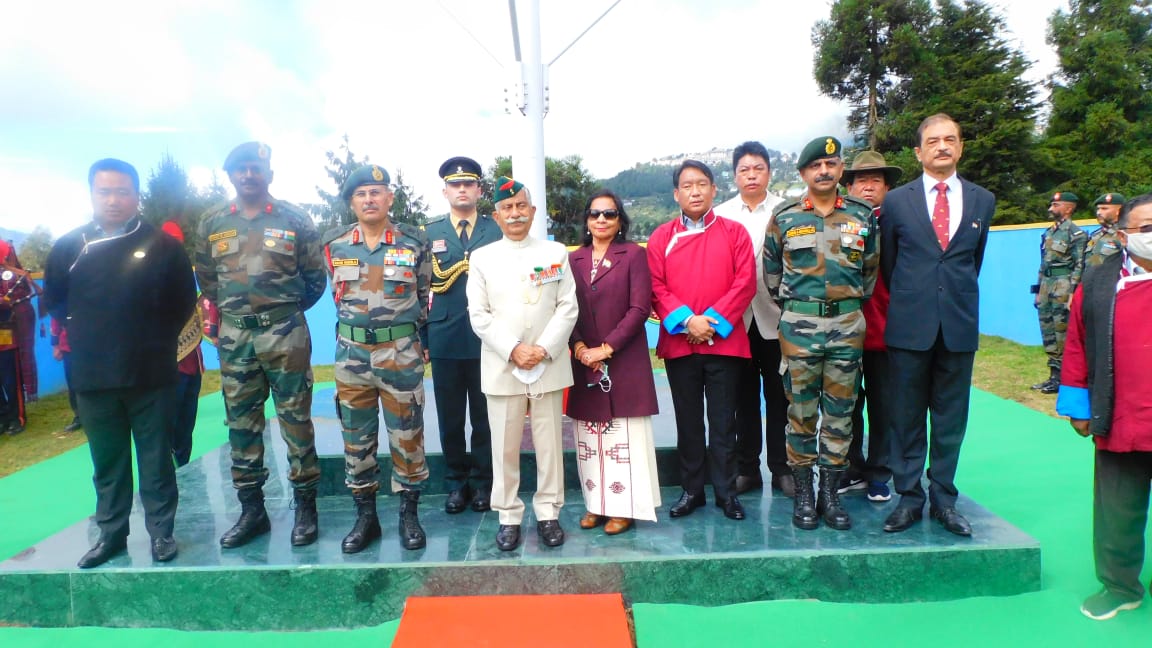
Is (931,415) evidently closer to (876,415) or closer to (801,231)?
(876,415)

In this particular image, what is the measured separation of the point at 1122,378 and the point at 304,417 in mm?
3265

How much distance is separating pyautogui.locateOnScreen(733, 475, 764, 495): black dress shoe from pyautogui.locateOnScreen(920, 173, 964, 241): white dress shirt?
1.49 m

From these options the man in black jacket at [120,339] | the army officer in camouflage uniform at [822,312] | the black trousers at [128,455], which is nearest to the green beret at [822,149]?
the army officer in camouflage uniform at [822,312]

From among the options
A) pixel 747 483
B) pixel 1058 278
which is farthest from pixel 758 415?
pixel 1058 278

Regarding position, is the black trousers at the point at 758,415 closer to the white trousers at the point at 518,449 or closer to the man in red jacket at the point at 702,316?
the man in red jacket at the point at 702,316

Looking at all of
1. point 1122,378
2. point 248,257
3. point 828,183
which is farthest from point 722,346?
point 248,257

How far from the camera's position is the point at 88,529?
3236mm

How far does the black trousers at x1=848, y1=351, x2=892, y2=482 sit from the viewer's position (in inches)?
134

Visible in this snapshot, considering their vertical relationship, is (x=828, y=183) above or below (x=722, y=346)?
above

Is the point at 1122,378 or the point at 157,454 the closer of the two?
the point at 1122,378

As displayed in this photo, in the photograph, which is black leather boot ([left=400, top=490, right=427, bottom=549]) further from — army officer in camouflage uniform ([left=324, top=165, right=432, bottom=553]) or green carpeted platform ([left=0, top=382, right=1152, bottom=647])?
green carpeted platform ([left=0, top=382, right=1152, bottom=647])

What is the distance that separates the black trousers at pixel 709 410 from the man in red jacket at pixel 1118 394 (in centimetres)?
126

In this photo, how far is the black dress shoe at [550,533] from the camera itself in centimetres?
293

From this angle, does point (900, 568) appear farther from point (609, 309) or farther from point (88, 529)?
point (88, 529)
